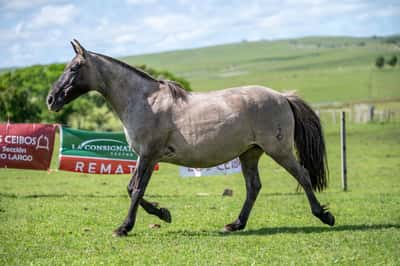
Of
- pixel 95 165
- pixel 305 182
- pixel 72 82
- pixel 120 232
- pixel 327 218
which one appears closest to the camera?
pixel 120 232

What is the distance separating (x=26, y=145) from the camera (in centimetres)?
1673

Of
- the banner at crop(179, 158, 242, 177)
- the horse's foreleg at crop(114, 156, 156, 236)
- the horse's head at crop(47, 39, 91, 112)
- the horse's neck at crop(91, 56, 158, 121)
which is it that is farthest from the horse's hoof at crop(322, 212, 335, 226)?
the banner at crop(179, 158, 242, 177)

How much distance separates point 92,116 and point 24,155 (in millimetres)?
32048

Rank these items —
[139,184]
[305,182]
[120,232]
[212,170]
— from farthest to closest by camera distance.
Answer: [212,170] < [305,182] < [139,184] < [120,232]

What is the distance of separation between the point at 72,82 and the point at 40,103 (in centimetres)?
3750

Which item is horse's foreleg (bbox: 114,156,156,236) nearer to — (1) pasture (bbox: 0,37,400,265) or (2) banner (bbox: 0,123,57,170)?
(1) pasture (bbox: 0,37,400,265)

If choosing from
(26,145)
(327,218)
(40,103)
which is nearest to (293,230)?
(327,218)

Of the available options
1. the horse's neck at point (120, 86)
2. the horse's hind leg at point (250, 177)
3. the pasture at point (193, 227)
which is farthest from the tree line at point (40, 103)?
the horse's neck at point (120, 86)

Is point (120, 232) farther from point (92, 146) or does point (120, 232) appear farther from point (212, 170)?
point (212, 170)

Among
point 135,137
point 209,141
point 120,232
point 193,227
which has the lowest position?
point 193,227

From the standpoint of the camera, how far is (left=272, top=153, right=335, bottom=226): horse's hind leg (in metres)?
10.4

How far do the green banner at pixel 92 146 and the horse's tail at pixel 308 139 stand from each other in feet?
23.2

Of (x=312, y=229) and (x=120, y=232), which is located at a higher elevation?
(x=120, y=232)

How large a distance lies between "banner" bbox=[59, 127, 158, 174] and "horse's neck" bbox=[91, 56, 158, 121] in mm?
6577
